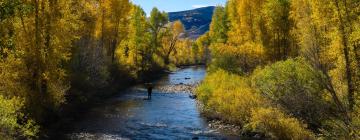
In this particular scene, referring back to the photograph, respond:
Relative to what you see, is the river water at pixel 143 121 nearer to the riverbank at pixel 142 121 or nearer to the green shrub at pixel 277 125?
the riverbank at pixel 142 121

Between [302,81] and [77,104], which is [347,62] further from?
[77,104]

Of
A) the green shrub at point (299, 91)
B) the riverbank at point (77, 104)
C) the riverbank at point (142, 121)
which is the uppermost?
the green shrub at point (299, 91)

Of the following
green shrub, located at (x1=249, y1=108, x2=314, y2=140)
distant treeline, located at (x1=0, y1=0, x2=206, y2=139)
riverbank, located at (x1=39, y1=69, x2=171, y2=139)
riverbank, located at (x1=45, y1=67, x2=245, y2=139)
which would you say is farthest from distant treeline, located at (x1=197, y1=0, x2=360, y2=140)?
distant treeline, located at (x1=0, y1=0, x2=206, y2=139)

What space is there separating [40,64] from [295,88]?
18.3 meters

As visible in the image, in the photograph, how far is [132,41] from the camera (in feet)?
232

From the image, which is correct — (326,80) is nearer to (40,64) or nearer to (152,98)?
(40,64)

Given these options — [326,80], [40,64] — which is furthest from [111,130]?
[326,80]

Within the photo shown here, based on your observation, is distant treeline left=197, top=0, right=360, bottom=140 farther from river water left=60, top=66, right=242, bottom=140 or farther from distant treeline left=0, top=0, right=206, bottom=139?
distant treeline left=0, top=0, right=206, bottom=139

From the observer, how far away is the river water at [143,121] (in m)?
29.8

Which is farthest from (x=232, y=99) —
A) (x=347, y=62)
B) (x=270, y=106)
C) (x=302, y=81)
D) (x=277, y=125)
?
(x=347, y=62)

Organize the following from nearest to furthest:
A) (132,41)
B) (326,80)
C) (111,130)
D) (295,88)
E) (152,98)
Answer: (326,80), (295,88), (111,130), (152,98), (132,41)

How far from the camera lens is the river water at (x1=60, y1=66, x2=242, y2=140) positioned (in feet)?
A: 97.8

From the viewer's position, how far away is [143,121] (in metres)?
35.2

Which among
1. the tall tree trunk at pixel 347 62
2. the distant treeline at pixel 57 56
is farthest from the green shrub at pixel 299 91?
the distant treeline at pixel 57 56
